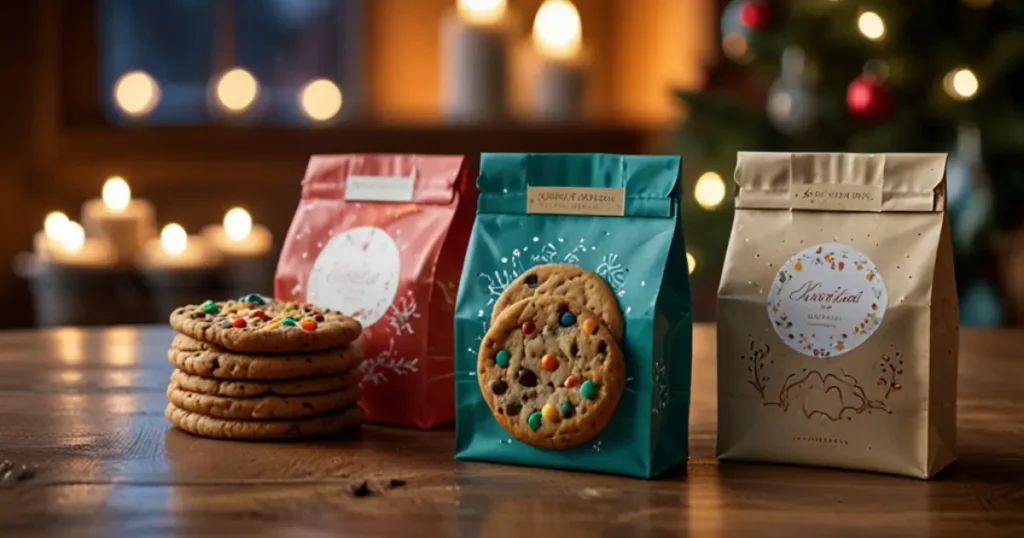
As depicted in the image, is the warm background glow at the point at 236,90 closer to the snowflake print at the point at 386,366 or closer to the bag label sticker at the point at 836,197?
the snowflake print at the point at 386,366

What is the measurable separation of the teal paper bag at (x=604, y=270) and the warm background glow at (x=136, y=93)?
3.40m

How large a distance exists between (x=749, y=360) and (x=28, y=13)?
3.45 metres

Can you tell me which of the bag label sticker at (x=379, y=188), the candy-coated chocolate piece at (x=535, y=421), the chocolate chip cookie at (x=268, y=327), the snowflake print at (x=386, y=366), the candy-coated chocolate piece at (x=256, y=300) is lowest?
the candy-coated chocolate piece at (x=535, y=421)

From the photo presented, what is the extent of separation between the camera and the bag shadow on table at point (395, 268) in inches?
44.5

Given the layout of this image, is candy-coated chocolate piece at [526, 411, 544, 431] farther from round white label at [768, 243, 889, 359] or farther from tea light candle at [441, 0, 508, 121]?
tea light candle at [441, 0, 508, 121]

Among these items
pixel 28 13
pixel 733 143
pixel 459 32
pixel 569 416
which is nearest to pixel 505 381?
pixel 569 416

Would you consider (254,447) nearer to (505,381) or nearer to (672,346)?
(505,381)

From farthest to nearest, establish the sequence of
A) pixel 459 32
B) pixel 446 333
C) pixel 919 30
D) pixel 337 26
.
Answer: pixel 337 26, pixel 459 32, pixel 919 30, pixel 446 333

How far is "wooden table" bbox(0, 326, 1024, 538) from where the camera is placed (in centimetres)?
81

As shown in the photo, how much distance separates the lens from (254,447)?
1033 mm

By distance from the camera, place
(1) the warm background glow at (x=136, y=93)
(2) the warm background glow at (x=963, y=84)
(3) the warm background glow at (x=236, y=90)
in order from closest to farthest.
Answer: (2) the warm background glow at (x=963, y=84), (1) the warm background glow at (x=136, y=93), (3) the warm background glow at (x=236, y=90)

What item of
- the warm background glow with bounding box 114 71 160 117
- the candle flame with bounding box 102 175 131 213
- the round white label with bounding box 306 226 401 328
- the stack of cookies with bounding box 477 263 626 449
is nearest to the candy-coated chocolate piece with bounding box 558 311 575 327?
the stack of cookies with bounding box 477 263 626 449

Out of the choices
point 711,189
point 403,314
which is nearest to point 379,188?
point 403,314

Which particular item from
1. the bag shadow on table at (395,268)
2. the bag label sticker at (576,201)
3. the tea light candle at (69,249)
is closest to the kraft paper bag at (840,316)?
the bag label sticker at (576,201)
